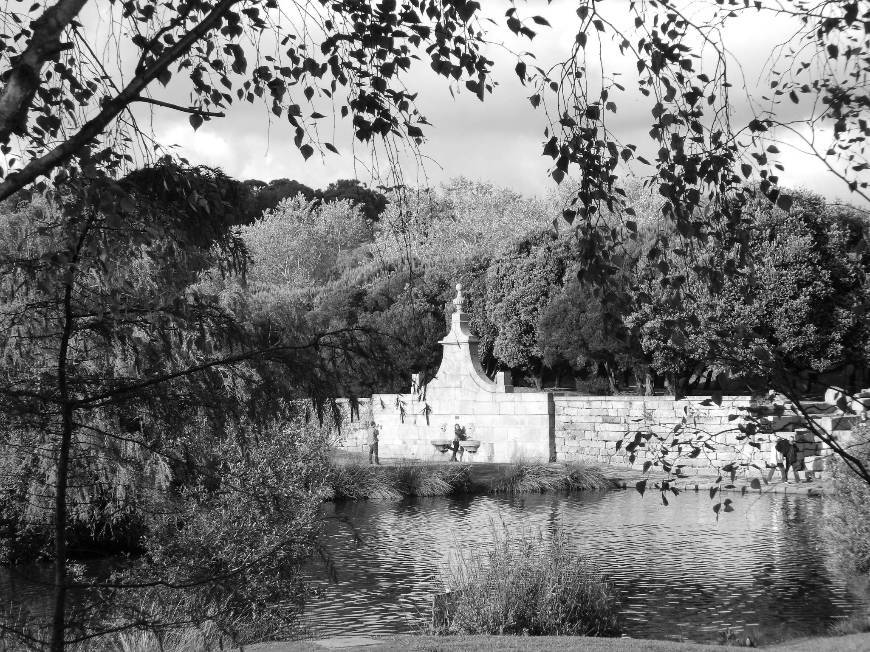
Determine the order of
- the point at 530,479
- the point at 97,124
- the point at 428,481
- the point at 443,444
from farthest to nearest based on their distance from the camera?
1. the point at 443,444
2. the point at 530,479
3. the point at 428,481
4. the point at 97,124

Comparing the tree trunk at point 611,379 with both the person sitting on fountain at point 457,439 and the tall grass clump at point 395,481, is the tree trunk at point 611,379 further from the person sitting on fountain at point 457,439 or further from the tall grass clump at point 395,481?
the tall grass clump at point 395,481

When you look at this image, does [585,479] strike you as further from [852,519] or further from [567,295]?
[852,519]

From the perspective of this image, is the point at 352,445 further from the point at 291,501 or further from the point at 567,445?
the point at 291,501

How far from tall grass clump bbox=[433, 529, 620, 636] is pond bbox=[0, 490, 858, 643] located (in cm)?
55

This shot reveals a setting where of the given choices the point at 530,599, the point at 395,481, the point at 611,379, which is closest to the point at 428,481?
the point at 395,481

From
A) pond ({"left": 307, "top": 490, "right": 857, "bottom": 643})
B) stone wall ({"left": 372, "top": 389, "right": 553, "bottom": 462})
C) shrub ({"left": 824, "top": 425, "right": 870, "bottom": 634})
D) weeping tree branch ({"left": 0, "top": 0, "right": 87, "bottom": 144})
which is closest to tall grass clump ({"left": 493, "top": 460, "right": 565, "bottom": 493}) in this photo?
pond ({"left": 307, "top": 490, "right": 857, "bottom": 643})

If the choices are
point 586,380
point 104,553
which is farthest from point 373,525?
point 586,380

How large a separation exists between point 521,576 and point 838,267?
70.2 feet

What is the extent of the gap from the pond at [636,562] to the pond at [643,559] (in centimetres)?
2

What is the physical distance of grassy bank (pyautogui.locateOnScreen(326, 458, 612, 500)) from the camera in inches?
876

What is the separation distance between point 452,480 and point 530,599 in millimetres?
14011

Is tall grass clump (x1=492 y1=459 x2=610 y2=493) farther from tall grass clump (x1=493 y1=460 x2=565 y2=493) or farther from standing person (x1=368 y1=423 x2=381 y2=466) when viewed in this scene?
standing person (x1=368 y1=423 x2=381 y2=466)

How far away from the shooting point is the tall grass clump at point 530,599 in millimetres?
9180

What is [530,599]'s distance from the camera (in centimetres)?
935
